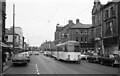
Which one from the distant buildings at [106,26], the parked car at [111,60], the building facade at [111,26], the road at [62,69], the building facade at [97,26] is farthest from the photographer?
A: the building facade at [97,26]

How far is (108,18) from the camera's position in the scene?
4134 centimetres

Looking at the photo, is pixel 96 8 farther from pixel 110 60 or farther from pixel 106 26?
pixel 110 60

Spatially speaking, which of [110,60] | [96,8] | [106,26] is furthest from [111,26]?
[110,60]

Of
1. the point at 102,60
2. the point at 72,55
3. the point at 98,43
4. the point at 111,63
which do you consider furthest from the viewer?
the point at 98,43

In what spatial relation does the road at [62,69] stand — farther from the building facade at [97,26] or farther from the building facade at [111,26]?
the building facade at [97,26]

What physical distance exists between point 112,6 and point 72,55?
14757mm

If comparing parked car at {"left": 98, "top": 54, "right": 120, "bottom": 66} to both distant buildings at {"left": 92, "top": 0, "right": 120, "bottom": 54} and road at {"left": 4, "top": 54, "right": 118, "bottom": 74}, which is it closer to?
road at {"left": 4, "top": 54, "right": 118, "bottom": 74}

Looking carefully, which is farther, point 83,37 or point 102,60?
point 83,37

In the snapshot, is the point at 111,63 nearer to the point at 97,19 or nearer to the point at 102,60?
the point at 102,60

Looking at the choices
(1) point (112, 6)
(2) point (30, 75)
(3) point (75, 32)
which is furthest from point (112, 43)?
(3) point (75, 32)

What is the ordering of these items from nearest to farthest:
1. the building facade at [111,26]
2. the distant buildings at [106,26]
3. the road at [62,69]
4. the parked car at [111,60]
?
the road at [62,69] → the parked car at [111,60] → the building facade at [111,26] → the distant buildings at [106,26]

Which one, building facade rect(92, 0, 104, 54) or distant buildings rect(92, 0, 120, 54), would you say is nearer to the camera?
distant buildings rect(92, 0, 120, 54)

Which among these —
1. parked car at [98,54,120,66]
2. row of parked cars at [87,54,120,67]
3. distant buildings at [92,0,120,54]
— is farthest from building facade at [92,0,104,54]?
parked car at [98,54,120,66]

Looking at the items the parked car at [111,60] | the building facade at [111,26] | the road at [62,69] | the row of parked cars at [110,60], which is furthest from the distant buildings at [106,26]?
the road at [62,69]
